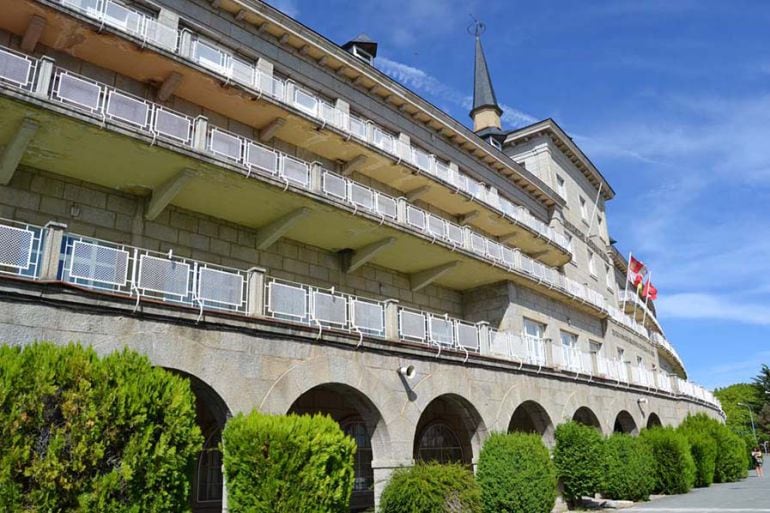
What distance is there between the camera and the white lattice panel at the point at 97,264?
31.2 feet

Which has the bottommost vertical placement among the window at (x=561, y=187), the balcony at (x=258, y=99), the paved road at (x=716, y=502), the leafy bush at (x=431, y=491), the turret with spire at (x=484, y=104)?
the paved road at (x=716, y=502)

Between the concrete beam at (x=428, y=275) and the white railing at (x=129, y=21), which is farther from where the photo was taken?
the concrete beam at (x=428, y=275)

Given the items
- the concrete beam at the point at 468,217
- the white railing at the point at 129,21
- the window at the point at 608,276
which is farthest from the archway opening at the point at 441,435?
the window at the point at 608,276

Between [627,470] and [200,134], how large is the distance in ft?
50.6

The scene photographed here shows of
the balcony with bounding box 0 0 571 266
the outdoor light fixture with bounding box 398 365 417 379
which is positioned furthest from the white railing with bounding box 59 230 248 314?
the balcony with bounding box 0 0 571 266

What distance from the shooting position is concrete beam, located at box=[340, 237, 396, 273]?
56.6ft

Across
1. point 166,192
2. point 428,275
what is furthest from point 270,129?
point 428,275

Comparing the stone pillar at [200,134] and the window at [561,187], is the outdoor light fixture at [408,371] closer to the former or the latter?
the stone pillar at [200,134]

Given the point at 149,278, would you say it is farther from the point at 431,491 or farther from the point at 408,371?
the point at 431,491

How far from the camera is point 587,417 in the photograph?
21.7m

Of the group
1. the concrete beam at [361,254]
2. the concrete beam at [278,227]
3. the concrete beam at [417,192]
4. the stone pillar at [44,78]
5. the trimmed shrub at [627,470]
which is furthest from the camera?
the concrete beam at [417,192]

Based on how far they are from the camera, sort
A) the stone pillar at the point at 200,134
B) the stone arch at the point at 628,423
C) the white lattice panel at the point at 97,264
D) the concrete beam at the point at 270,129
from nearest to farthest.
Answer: the white lattice panel at the point at 97,264, the stone pillar at the point at 200,134, the concrete beam at the point at 270,129, the stone arch at the point at 628,423

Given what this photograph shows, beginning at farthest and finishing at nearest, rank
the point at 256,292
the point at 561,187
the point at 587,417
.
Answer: the point at 561,187 < the point at 587,417 < the point at 256,292

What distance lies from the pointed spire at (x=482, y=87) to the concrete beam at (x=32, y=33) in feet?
90.2
